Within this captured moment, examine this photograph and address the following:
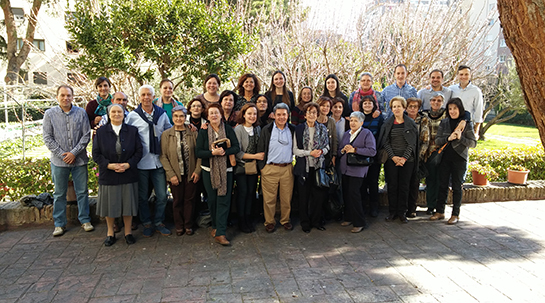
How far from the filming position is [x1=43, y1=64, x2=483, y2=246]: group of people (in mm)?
4934

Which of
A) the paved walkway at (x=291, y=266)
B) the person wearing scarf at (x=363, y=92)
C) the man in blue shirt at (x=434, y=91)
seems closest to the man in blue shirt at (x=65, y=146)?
the paved walkway at (x=291, y=266)

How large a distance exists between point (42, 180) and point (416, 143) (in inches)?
232

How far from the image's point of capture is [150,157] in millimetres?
5129

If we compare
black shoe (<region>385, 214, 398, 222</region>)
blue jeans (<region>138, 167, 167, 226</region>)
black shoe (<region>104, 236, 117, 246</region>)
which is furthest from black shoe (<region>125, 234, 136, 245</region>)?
black shoe (<region>385, 214, 398, 222</region>)

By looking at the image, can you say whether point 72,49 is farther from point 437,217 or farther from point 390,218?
point 437,217

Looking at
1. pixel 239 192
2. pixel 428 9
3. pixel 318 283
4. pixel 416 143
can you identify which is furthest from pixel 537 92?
pixel 428 9

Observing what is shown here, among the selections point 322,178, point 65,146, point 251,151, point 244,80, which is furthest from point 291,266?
point 65,146

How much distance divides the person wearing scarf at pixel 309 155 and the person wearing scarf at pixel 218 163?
2.94 feet

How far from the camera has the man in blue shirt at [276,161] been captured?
523 cm

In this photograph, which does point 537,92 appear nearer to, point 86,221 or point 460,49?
point 86,221

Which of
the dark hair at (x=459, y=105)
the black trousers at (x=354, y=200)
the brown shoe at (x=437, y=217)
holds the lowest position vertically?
the brown shoe at (x=437, y=217)

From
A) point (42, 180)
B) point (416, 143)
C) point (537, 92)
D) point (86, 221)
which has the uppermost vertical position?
point (537, 92)

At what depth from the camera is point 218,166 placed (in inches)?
195

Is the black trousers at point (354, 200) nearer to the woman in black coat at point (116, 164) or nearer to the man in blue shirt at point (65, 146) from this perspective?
the woman in black coat at point (116, 164)
